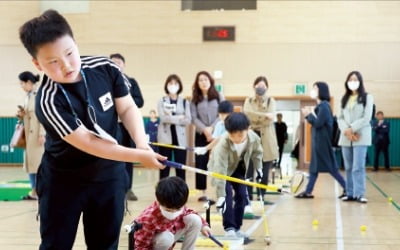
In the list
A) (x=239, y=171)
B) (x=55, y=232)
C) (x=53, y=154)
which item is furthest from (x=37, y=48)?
(x=239, y=171)

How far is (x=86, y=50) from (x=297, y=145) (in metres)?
7.11

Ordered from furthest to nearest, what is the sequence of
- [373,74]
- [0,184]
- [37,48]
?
[373,74] → [0,184] → [37,48]

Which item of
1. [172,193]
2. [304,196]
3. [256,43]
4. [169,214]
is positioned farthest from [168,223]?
[256,43]

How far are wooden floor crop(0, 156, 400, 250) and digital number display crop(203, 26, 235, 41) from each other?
28.2 feet

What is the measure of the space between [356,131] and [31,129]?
4.80 meters

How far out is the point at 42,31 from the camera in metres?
2.64

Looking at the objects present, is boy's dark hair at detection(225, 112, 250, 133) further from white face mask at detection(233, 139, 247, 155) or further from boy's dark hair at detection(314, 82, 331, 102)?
boy's dark hair at detection(314, 82, 331, 102)

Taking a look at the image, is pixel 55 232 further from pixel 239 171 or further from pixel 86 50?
pixel 86 50

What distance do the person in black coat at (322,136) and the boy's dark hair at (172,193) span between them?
5.55 metres

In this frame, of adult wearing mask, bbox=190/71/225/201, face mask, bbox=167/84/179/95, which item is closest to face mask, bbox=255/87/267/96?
adult wearing mask, bbox=190/71/225/201

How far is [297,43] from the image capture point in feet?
59.0

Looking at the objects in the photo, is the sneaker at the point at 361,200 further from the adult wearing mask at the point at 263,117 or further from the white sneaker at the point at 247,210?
the white sneaker at the point at 247,210

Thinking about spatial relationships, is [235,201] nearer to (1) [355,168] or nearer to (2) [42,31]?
(1) [355,168]

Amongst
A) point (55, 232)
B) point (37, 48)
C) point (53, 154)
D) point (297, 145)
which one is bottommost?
point (297, 145)
